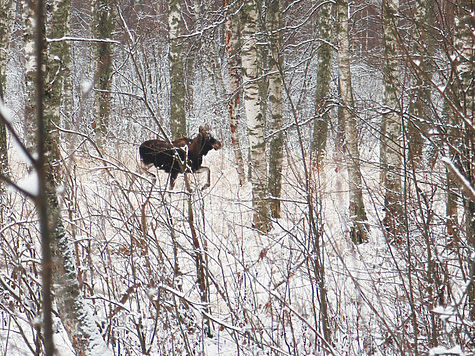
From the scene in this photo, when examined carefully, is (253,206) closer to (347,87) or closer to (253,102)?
(253,102)

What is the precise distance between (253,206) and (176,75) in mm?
A: 5219

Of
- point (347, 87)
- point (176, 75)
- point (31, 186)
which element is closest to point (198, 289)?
point (31, 186)

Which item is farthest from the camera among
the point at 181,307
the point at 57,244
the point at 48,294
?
the point at 181,307

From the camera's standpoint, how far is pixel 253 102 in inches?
299

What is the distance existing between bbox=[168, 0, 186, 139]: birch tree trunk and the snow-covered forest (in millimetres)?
43

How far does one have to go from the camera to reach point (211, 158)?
13320 mm

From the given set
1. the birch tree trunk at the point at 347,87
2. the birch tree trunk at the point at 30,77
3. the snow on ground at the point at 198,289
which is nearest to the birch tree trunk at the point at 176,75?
the birch tree trunk at the point at 347,87

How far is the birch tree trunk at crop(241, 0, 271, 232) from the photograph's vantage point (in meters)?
7.26

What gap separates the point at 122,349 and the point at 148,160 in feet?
17.1

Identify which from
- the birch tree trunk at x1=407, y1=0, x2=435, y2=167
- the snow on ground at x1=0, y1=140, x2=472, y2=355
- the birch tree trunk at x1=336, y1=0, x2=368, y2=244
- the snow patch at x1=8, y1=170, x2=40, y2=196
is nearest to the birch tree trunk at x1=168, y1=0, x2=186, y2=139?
the birch tree trunk at x1=336, y1=0, x2=368, y2=244

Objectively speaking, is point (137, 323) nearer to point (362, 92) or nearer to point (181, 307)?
point (181, 307)

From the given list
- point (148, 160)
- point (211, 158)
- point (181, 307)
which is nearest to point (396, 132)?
point (148, 160)

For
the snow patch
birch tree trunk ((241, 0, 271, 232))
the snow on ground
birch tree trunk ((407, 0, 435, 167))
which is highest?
birch tree trunk ((241, 0, 271, 232))

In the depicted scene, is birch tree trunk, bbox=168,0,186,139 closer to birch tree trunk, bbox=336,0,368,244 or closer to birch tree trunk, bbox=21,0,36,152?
birch tree trunk, bbox=336,0,368,244
